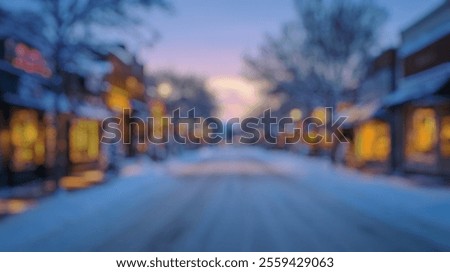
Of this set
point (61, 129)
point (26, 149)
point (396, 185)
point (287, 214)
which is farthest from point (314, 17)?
point (287, 214)

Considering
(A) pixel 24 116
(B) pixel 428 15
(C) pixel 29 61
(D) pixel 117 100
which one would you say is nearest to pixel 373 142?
(B) pixel 428 15

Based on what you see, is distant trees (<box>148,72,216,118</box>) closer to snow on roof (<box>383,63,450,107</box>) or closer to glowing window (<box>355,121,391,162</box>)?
glowing window (<box>355,121,391,162</box>)

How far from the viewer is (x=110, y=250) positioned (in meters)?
6.47

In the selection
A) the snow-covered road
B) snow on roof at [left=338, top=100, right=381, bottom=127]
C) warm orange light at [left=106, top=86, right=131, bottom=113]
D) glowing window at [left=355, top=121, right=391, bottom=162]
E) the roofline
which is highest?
the roofline

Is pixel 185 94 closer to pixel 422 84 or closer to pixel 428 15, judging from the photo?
pixel 428 15

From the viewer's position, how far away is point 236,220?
28.6 feet

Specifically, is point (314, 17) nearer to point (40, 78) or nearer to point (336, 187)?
point (336, 187)

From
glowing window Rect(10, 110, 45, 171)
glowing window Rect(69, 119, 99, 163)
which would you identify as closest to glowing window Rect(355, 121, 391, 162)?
glowing window Rect(69, 119, 99, 163)

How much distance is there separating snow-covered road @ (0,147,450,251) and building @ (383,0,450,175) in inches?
121

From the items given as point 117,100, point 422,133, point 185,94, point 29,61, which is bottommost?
point 422,133

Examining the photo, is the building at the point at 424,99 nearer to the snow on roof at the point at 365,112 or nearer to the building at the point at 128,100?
the snow on roof at the point at 365,112

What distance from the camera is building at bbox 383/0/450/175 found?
1548 centimetres

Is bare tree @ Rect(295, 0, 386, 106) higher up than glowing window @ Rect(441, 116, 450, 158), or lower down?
higher up

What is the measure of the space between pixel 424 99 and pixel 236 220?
10.1m
